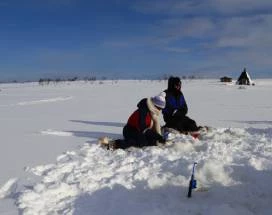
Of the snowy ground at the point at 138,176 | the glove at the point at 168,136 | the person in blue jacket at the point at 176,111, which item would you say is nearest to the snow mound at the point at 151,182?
the snowy ground at the point at 138,176

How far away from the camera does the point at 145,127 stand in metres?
7.87

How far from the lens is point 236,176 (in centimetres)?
567

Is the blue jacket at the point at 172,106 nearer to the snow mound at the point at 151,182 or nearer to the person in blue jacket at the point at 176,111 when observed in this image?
the person in blue jacket at the point at 176,111

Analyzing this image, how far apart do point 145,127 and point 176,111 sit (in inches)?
→ 71.0

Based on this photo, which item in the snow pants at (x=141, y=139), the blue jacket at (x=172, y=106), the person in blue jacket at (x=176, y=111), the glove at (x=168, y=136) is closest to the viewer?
the snow pants at (x=141, y=139)

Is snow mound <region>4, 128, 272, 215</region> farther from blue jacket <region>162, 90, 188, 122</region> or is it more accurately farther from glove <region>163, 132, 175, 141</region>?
blue jacket <region>162, 90, 188, 122</region>

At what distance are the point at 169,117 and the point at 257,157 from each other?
3.11 m

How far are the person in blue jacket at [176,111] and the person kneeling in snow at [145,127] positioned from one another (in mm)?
1367

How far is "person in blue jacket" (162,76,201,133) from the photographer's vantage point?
367 inches

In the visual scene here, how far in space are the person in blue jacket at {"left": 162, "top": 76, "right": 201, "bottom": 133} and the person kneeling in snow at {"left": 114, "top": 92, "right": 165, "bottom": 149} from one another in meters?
1.37

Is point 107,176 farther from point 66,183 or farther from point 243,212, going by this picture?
point 243,212

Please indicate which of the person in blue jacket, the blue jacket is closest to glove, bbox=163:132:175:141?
the person in blue jacket

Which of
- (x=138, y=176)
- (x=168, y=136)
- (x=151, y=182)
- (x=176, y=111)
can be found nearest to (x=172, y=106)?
(x=176, y=111)

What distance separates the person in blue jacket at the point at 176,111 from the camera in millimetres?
9320
